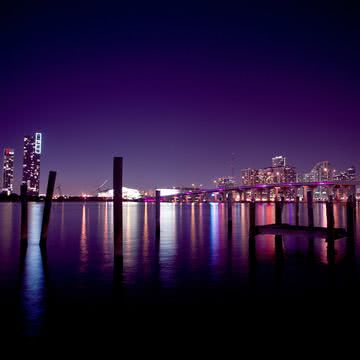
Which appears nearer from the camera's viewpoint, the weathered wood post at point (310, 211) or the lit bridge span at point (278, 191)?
the weathered wood post at point (310, 211)

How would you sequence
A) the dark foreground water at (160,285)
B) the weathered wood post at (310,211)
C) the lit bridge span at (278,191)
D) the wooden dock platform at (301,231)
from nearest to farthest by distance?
the dark foreground water at (160,285), the wooden dock platform at (301,231), the weathered wood post at (310,211), the lit bridge span at (278,191)

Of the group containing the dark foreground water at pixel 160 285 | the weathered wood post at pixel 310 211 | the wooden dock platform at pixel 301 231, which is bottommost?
the dark foreground water at pixel 160 285

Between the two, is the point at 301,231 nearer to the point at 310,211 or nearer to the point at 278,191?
the point at 310,211

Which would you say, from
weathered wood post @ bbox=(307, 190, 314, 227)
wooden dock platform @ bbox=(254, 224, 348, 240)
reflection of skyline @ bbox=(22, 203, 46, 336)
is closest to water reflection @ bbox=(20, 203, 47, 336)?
reflection of skyline @ bbox=(22, 203, 46, 336)

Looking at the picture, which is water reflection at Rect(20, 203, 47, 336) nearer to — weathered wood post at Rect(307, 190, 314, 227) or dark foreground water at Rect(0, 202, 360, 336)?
dark foreground water at Rect(0, 202, 360, 336)

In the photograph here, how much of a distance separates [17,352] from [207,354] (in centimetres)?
238

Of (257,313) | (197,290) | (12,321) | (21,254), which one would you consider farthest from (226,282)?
(21,254)

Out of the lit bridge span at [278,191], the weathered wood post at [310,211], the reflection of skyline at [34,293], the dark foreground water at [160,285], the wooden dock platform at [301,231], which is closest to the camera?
the reflection of skyline at [34,293]

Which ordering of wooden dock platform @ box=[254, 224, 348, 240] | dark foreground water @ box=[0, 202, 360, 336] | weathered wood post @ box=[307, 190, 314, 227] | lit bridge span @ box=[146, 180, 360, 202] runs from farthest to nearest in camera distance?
lit bridge span @ box=[146, 180, 360, 202], weathered wood post @ box=[307, 190, 314, 227], wooden dock platform @ box=[254, 224, 348, 240], dark foreground water @ box=[0, 202, 360, 336]

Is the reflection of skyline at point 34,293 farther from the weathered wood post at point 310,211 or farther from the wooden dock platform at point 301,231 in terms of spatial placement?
the weathered wood post at point 310,211

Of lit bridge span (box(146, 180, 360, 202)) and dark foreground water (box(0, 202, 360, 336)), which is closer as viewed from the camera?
dark foreground water (box(0, 202, 360, 336))

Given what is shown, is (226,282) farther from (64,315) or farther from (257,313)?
(64,315)

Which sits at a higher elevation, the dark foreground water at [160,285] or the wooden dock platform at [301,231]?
the wooden dock platform at [301,231]

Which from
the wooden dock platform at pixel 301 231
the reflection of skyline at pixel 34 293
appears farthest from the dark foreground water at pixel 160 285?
the wooden dock platform at pixel 301 231
